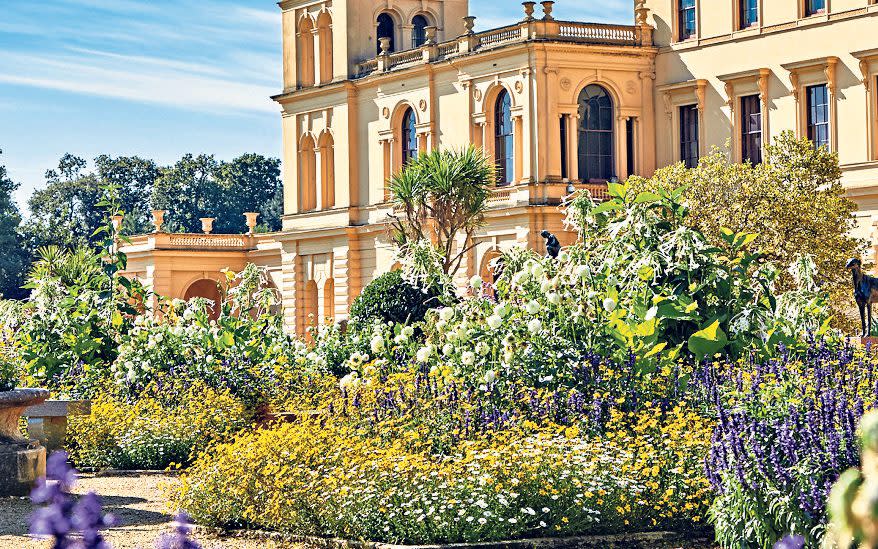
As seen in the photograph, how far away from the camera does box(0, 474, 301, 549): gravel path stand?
981 centimetres

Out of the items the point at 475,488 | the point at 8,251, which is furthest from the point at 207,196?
the point at 475,488

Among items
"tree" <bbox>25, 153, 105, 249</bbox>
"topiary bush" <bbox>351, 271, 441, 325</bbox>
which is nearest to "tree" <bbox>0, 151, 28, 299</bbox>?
"tree" <bbox>25, 153, 105, 249</bbox>

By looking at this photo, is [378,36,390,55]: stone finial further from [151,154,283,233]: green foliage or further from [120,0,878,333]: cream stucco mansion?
[151,154,283,233]: green foliage

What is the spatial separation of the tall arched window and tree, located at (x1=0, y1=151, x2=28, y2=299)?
122 feet

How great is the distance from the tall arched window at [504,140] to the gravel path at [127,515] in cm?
2971

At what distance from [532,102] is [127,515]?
104 ft

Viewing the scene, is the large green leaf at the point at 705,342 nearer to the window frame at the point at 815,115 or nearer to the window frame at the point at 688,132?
the window frame at the point at 815,115

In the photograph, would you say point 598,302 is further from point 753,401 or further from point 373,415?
point 753,401

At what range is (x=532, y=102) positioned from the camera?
41656mm

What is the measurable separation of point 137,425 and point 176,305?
5394 millimetres

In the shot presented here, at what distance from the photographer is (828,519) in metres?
8.23

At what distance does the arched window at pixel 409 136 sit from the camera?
47156 millimetres

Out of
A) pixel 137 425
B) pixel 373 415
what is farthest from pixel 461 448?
pixel 137 425

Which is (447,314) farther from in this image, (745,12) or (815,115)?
(745,12)
